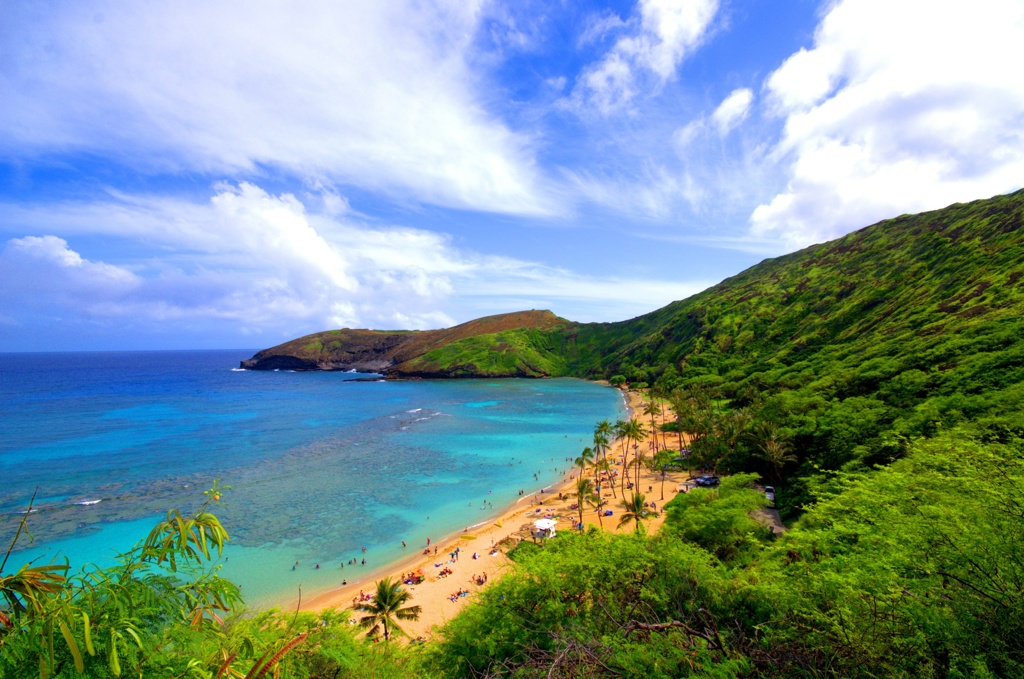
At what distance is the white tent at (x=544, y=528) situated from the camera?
128ft

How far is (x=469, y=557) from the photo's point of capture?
1526 inches

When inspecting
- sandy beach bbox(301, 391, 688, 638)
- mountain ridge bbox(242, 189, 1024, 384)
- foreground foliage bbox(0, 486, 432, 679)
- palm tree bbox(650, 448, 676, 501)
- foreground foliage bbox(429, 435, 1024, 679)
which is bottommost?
sandy beach bbox(301, 391, 688, 638)

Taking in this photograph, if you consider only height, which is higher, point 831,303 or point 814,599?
point 831,303

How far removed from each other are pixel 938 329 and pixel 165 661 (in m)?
74.7

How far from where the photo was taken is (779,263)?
593 ft

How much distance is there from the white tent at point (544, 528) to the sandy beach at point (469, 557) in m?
0.96

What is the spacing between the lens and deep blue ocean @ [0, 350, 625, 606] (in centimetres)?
4053

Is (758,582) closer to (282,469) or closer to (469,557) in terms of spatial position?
(469,557)

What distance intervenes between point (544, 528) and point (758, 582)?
82.7 ft

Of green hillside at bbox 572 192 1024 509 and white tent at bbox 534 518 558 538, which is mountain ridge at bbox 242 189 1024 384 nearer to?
green hillside at bbox 572 192 1024 509

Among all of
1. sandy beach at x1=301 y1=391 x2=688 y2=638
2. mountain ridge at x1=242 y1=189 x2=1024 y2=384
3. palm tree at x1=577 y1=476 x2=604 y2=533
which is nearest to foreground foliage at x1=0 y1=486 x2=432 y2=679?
sandy beach at x1=301 y1=391 x2=688 y2=638

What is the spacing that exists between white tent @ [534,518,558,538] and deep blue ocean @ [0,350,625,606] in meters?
9.58

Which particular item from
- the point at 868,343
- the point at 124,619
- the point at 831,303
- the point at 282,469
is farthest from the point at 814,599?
the point at 831,303

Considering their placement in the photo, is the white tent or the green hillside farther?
the white tent
